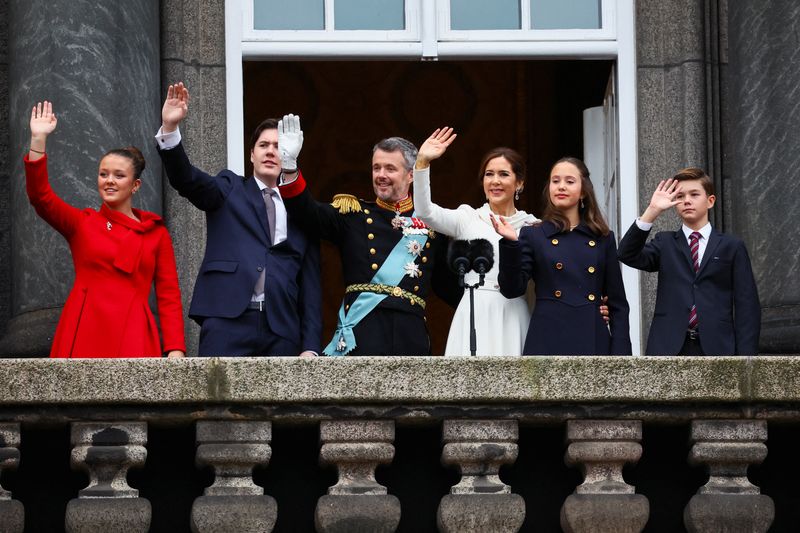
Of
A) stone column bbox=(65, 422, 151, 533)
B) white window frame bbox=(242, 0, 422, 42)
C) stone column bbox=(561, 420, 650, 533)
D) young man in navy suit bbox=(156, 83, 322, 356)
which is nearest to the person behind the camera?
stone column bbox=(65, 422, 151, 533)

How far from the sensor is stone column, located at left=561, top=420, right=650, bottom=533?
7.73 metres

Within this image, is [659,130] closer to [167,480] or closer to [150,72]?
[150,72]

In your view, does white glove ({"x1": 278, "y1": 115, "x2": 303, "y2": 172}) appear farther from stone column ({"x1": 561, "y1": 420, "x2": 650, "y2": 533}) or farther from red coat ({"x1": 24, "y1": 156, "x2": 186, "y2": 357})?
stone column ({"x1": 561, "y1": 420, "x2": 650, "y2": 533})

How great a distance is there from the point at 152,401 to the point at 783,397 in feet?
7.35

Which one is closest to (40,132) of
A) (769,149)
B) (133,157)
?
(133,157)

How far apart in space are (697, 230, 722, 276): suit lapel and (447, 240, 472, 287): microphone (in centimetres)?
111

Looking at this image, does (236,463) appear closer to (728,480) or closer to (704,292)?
(728,480)

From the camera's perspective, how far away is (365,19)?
1205 cm

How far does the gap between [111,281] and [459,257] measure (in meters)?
1.52

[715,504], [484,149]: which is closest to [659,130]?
[715,504]

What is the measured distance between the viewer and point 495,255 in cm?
978

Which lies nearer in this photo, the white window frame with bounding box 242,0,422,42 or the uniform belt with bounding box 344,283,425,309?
the uniform belt with bounding box 344,283,425,309

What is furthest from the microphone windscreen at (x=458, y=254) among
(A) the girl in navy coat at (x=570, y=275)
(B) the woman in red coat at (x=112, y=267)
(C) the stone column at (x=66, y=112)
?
(C) the stone column at (x=66, y=112)

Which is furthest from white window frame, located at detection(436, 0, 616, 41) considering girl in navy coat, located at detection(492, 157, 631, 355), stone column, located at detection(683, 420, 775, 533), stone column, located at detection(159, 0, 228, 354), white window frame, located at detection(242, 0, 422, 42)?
stone column, located at detection(683, 420, 775, 533)
